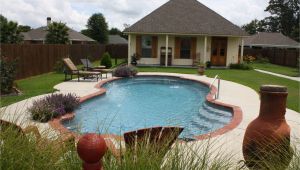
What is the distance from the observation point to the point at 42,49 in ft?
63.5

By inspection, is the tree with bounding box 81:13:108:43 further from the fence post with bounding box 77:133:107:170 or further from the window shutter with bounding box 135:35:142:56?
the fence post with bounding box 77:133:107:170

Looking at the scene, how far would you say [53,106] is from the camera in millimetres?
8875

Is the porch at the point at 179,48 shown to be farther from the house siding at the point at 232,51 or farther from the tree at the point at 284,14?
the tree at the point at 284,14

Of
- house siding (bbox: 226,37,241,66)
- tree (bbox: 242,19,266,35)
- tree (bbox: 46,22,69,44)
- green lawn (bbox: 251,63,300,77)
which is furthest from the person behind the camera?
tree (bbox: 242,19,266,35)

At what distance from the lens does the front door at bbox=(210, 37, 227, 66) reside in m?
28.1

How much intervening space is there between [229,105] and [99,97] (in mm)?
4978

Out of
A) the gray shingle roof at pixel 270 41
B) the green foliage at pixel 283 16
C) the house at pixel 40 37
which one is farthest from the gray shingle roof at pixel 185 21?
the green foliage at pixel 283 16

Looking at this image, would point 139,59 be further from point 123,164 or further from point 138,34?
point 123,164

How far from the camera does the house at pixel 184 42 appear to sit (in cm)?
2703

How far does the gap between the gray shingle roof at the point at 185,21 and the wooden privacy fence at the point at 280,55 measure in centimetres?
738

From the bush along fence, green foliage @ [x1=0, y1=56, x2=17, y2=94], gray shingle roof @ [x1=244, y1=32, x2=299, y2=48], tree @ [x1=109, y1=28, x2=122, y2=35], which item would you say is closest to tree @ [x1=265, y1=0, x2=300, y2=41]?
gray shingle roof @ [x1=244, y1=32, x2=299, y2=48]

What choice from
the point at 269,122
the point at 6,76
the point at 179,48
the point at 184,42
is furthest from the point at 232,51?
the point at 269,122

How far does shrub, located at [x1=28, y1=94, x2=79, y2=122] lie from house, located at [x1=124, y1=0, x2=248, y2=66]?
1757 cm

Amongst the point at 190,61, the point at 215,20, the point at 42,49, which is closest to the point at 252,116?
the point at 42,49
